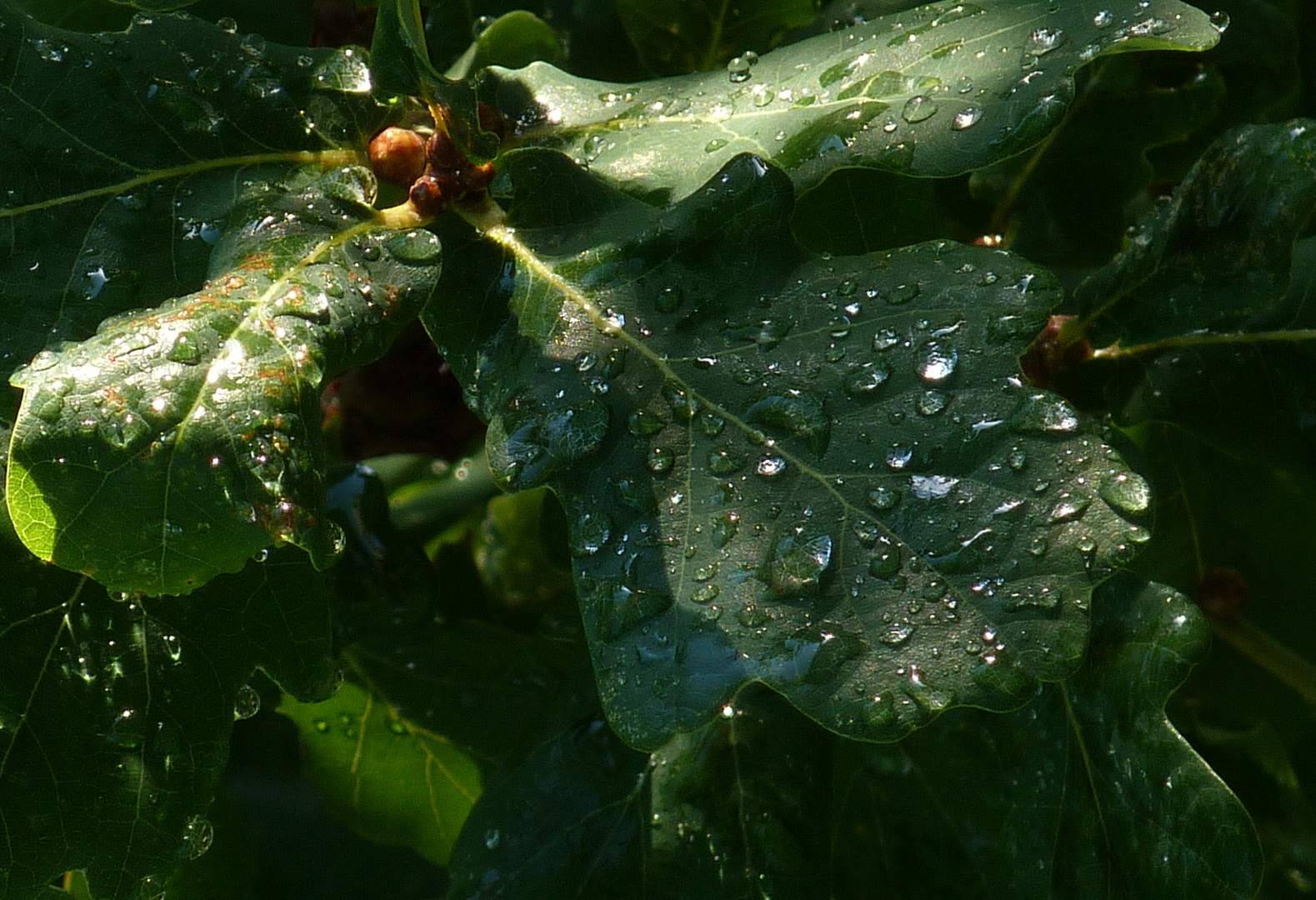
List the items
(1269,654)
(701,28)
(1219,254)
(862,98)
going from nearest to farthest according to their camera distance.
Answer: (862,98) → (1219,254) → (701,28) → (1269,654)

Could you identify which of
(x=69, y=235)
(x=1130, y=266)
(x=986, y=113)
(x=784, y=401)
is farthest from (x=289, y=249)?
(x=1130, y=266)

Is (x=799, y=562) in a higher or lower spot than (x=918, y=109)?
lower

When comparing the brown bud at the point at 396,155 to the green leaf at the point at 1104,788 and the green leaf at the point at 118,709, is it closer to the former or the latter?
the green leaf at the point at 118,709

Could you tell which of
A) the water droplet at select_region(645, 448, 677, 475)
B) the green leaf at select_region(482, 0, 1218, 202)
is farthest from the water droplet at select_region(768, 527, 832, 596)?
the green leaf at select_region(482, 0, 1218, 202)

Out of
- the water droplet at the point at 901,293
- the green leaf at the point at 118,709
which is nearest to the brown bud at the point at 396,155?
the green leaf at the point at 118,709

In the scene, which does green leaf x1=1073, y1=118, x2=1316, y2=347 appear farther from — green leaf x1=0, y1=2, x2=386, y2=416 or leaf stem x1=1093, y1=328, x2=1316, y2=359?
green leaf x1=0, y1=2, x2=386, y2=416

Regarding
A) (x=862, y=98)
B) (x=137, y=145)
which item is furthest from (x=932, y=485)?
(x=137, y=145)

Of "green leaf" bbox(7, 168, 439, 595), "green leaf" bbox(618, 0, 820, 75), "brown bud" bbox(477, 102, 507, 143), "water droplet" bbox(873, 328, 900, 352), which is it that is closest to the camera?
"green leaf" bbox(7, 168, 439, 595)

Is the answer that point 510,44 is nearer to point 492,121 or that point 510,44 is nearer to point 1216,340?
point 492,121
